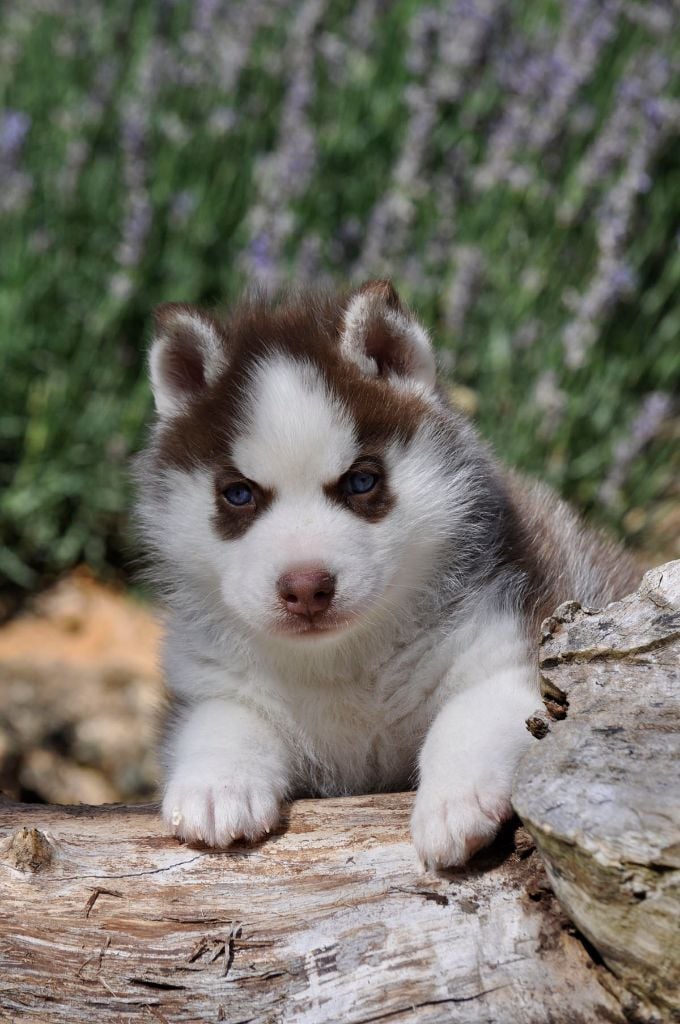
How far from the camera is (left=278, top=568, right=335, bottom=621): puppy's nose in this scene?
2.71 m

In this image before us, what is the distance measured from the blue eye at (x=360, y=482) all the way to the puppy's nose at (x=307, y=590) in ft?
1.08

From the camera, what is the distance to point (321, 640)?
288 cm

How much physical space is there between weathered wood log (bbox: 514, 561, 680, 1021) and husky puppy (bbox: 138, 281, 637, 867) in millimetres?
283

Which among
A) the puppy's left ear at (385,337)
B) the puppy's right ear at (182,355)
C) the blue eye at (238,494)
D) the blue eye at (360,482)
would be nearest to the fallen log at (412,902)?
the blue eye at (360,482)

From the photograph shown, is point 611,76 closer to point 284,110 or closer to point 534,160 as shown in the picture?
point 534,160

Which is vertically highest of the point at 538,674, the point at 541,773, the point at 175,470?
the point at 175,470

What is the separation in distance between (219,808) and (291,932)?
375 millimetres

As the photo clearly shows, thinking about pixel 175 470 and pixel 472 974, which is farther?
pixel 175 470

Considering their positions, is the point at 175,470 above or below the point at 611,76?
below

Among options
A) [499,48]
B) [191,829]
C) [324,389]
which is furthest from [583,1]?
[191,829]

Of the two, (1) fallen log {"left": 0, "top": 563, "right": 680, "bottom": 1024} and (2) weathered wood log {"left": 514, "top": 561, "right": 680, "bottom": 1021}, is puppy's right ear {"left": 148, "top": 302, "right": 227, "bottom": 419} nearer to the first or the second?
(1) fallen log {"left": 0, "top": 563, "right": 680, "bottom": 1024}

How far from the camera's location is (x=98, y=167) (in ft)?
22.0

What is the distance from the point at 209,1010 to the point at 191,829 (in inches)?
17.2

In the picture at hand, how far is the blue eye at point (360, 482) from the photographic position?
299 cm
